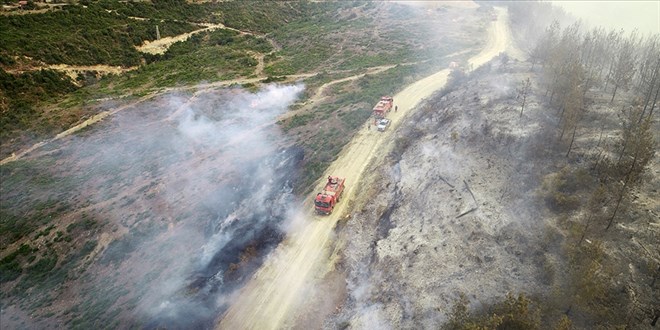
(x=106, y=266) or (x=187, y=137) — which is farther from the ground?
(x=187, y=137)

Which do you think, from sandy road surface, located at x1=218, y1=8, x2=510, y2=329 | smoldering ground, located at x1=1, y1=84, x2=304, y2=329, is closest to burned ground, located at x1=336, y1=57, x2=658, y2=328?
sandy road surface, located at x1=218, y1=8, x2=510, y2=329

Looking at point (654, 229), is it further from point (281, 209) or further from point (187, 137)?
point (187, 137)

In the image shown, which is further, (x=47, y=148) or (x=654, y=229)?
(x=47, y=148)

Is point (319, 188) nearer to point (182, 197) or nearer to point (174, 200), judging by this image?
point (182, 197)

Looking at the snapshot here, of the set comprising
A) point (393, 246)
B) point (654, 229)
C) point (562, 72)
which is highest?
point (562, 72)

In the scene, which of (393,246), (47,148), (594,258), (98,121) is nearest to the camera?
(594,258)

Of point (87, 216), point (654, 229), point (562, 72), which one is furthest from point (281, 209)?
point (562, 72)

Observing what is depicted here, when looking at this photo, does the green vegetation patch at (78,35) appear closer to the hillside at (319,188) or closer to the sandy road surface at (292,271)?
the hillside at (319,188)

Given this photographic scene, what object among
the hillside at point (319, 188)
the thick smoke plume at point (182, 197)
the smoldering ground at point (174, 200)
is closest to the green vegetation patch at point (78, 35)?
the hillside at point (319, 188)
